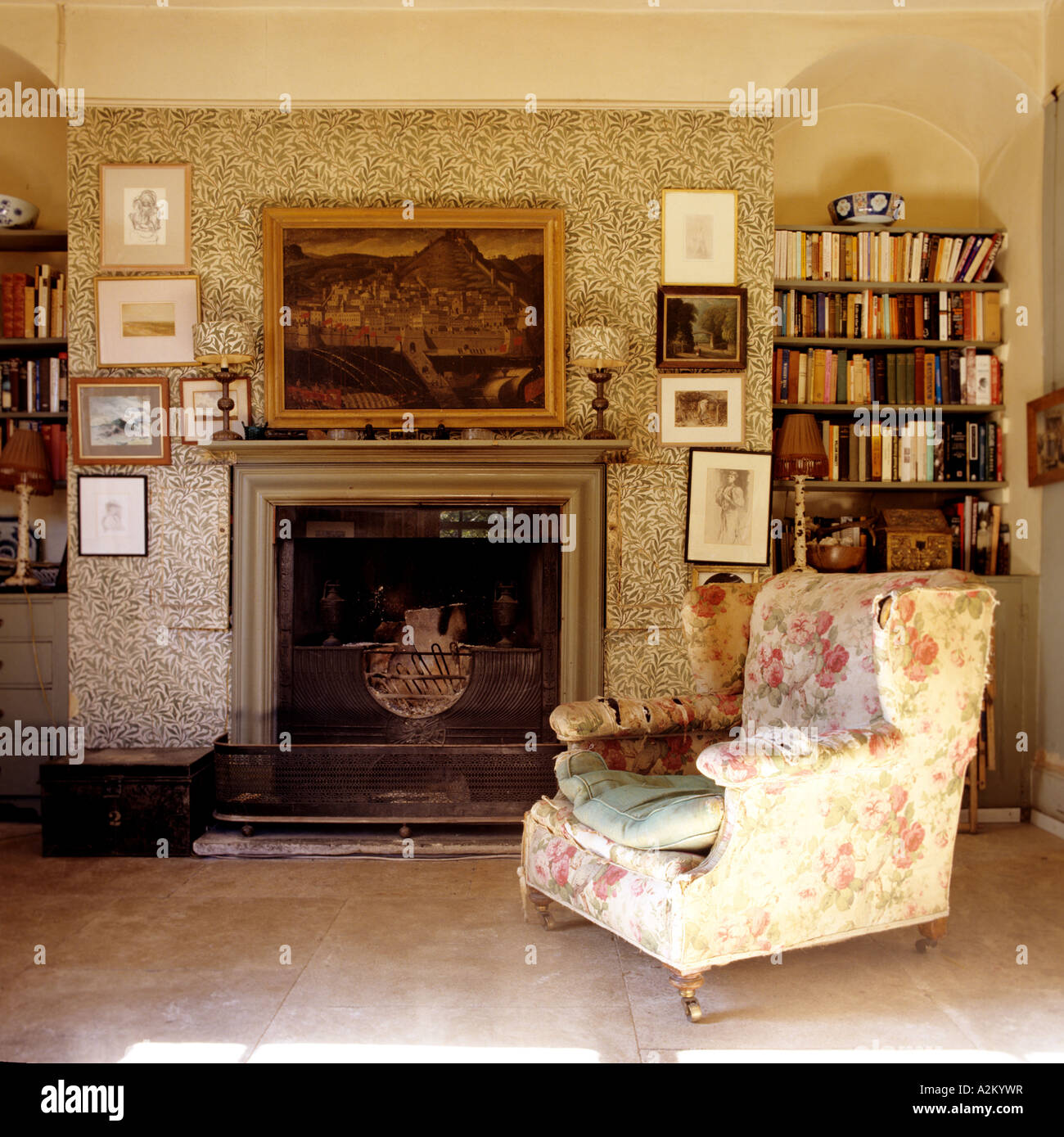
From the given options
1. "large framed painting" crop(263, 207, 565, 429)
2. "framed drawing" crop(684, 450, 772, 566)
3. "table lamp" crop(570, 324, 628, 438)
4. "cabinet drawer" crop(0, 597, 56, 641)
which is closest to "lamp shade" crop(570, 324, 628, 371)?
"table lamp" crop(570, 324, 628, 438)

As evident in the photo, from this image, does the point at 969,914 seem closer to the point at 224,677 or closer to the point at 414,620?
the point at 414,620

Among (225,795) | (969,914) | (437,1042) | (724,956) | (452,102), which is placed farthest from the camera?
(452,102)

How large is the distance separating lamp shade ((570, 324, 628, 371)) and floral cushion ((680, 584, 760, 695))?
1209mm

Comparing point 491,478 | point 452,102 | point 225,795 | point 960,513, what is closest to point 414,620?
point 491,478

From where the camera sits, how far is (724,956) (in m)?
2.14

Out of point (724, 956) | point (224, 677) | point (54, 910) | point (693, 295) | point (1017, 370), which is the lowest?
point (54, 910)

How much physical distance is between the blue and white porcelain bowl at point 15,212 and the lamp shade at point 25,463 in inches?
37.9

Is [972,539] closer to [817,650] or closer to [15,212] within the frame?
[817,650]

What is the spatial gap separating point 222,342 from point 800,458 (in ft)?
8.11

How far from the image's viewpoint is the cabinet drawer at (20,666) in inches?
157

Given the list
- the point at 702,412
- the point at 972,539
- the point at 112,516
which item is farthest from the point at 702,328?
the point at 112,516

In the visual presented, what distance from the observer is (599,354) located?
12.1ft

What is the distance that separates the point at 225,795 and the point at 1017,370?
3900 millimetres

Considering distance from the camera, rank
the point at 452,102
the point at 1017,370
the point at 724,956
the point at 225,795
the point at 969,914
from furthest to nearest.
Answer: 1. the point at 1017,370
2. the point at 452,102
3. the point at 225,795
4. the point at 969,914
5. the point at 724,956
